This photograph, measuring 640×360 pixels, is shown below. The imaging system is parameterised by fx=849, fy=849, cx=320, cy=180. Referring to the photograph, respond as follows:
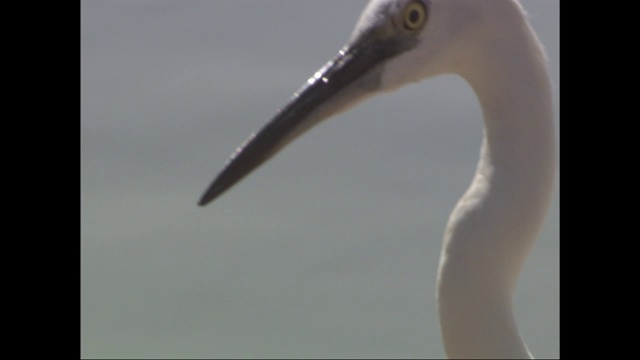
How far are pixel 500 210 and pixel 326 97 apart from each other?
53cm

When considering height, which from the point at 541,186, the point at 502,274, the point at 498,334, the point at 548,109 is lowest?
the point at 498,334

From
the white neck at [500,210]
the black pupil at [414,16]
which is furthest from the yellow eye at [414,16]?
the white neck at [500,210]

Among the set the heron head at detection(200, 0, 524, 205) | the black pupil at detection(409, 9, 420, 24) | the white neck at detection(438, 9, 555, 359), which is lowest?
the white neck at detection(438, 9, 555, 359)

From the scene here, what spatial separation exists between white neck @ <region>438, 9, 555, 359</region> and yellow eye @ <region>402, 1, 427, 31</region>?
0.19 meters

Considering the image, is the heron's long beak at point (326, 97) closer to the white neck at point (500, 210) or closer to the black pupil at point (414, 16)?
the black pupil at point (414, 16)

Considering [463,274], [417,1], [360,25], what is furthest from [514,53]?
[463,274]

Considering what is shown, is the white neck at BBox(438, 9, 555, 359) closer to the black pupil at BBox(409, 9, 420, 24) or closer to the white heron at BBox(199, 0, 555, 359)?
the white heron at BBox(199, 0, 555, 359)

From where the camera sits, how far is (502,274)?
196 cm

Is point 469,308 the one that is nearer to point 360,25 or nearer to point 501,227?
point 501,227

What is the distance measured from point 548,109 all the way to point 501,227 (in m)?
0.33

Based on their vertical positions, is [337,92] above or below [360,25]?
below

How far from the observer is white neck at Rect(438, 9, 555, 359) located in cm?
195

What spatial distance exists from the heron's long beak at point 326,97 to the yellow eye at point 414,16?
0.05 m

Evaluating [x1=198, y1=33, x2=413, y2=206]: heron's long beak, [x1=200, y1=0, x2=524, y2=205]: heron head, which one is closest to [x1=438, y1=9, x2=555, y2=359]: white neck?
[x1=200, y1=0, x2=524, y2=205]: heron head
